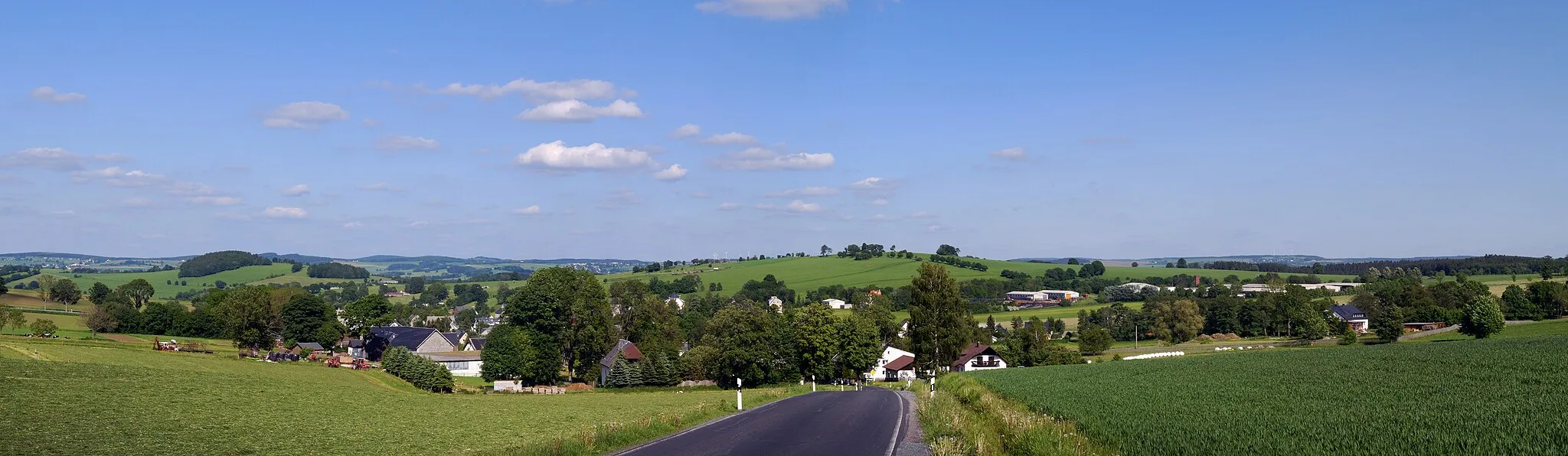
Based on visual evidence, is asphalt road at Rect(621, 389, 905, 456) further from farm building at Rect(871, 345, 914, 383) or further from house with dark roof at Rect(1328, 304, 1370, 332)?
house with dark roof at Rect(1328, 304, 1370, 332)

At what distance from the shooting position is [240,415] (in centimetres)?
2611

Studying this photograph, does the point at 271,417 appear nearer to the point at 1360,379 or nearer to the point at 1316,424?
the point at 1316,424

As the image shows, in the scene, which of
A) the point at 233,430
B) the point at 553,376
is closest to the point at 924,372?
the point at 553,376

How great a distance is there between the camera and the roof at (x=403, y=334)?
105875 mm

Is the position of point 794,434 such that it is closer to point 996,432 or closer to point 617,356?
point 996,432

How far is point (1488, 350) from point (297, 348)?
95990 millimetres

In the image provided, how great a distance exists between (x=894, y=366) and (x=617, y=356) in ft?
117

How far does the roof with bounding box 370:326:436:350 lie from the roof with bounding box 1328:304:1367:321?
124416 millimetres

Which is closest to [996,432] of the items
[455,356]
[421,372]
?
[421,372]

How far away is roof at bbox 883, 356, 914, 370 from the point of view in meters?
105

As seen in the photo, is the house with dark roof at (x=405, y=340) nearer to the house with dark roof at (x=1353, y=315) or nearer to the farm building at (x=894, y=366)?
the farm building at (x=894, y=366)

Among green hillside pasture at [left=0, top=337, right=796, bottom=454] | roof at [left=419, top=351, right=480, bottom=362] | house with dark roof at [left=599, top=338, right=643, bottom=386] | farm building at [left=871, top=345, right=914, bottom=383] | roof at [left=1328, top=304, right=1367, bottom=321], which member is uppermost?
green hillside pasture at [left=0, top=337, right=796, bottom=454]

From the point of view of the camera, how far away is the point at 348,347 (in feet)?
350

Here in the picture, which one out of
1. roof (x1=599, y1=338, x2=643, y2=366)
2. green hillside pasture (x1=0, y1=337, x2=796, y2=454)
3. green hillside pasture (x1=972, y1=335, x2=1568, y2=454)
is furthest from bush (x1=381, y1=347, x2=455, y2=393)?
green hillside pasture (x1=972, y1=335, x2=1568, y2=454)
